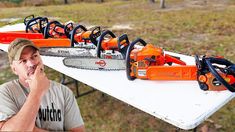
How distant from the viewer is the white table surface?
7.41 feet

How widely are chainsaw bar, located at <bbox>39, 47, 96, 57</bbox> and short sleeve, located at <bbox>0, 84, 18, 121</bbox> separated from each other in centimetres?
198

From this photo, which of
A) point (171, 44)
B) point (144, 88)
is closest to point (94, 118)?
point (144, 88)

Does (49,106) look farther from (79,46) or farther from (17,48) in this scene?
(79,46)

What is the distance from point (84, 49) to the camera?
383 cm

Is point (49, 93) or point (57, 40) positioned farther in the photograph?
point (57, 40)

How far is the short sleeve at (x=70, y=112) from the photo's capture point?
201cm

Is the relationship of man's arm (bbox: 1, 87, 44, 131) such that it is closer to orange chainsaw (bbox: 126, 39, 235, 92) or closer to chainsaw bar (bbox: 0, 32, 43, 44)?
orange chainsaw (bbox: 126, 39, 235, 92)

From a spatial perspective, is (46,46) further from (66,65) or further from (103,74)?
(103,74)

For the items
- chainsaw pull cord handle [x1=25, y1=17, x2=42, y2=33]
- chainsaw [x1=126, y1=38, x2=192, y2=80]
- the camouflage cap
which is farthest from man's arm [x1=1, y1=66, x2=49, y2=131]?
chainsaw pull cord handle [x1=25, y1=17, x2=42, y2=33]

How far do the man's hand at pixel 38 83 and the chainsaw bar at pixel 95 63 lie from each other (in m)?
1.58

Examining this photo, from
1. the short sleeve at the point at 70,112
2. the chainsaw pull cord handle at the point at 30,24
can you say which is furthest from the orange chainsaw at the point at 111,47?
the chainsaw pull cord handle at the point at 30,24

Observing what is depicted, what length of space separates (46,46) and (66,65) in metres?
0.66

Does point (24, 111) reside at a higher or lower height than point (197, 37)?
higher

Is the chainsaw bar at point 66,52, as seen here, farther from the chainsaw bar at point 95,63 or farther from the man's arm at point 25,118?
the man's arm at point 25,118
